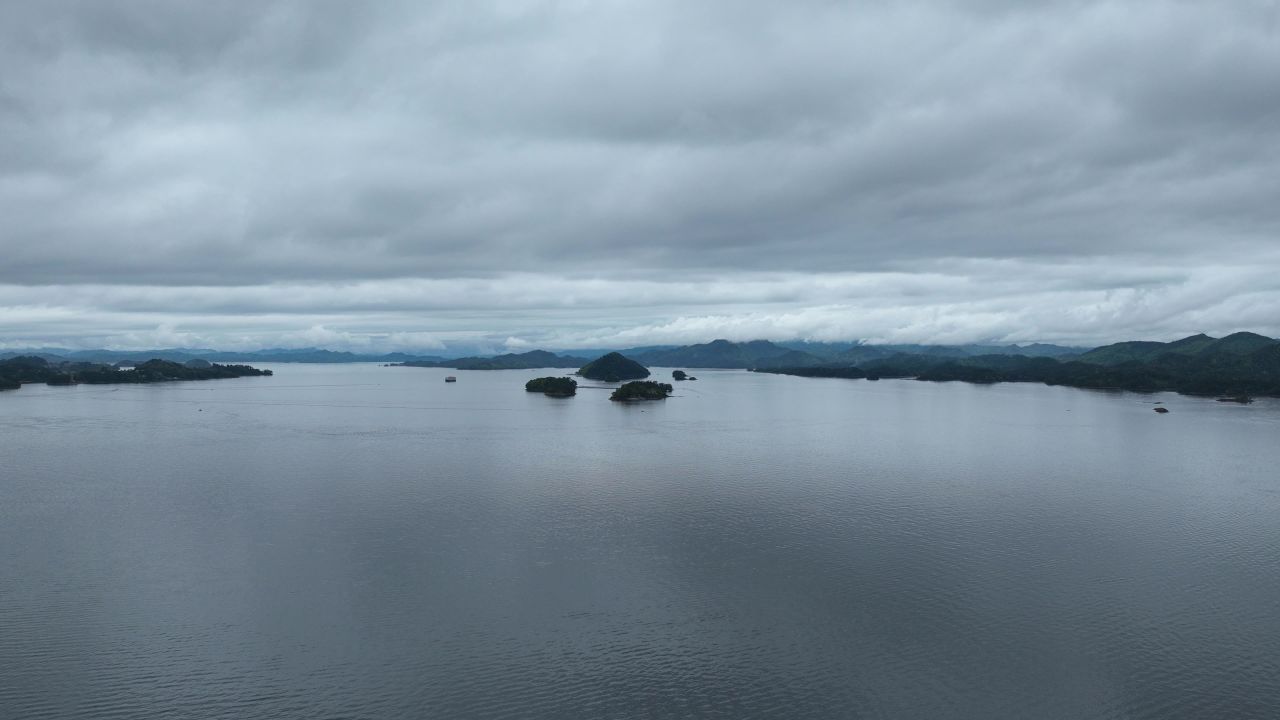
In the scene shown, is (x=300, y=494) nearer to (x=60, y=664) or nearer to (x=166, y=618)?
(x=166, y=618)

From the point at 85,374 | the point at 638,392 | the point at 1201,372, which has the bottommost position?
the point at 638,392

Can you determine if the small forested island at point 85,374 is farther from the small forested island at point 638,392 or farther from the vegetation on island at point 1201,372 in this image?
the vegetation on island at point 1201,372

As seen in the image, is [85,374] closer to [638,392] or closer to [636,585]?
[638,392]

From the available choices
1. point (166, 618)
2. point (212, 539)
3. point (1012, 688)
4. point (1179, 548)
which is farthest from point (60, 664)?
point (1179, 548)

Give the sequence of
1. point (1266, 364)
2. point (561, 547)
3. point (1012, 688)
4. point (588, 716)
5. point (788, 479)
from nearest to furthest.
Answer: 1. point (588, 716)
2. point (1012, 688)
3. point (561, 547)
4. point (788, 479)
5. point (1266, 364)

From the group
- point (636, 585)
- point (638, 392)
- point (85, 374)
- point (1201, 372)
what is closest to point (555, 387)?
point (638, 392)

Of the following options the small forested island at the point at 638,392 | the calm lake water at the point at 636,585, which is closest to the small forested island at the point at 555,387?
the small forested island at the point at 638,392

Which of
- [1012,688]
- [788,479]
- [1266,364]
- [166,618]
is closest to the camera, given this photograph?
[1012,688]

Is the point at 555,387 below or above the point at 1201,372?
below

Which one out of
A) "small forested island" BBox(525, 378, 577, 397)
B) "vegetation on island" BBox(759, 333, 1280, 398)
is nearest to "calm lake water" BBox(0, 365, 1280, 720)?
"small forested island" BBox(525, 378, 577, 397)
